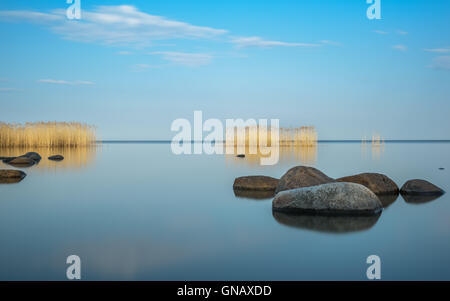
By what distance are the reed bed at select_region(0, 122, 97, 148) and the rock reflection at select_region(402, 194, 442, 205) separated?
93.4 ft

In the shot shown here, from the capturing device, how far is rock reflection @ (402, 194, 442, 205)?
8.47 metres

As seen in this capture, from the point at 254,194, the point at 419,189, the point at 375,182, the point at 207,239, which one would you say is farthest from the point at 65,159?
the point at 207,239

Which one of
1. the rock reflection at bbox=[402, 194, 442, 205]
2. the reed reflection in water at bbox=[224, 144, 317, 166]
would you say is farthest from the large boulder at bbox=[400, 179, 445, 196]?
the reed reflection in water at bbox=[224, 144, 317, 166]

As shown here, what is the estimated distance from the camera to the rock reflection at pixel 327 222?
19.3 feet

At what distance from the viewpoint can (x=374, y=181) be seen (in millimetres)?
9414

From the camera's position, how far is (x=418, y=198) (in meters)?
8.95

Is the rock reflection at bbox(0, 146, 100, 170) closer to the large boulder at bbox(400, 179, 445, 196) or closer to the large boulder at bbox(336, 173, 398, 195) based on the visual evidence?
the large boulder at bbox(336, 173, 398, 195)

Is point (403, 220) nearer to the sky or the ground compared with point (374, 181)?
nearer to the ground

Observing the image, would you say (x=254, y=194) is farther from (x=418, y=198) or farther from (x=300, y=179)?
(x=418, y=198)

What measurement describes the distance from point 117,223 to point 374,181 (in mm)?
6025

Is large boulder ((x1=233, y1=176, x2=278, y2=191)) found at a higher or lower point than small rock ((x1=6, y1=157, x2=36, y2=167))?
lower

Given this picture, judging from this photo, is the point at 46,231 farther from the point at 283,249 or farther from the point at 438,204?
the point at 438,204

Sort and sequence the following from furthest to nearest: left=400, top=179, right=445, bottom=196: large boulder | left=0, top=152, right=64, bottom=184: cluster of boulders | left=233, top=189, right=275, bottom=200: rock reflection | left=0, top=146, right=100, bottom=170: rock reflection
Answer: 1. left=0, top=146, right=100, bottom=170: rock reflection
2. left=0, top=152, right=64, bottom=184: cluster of boulders
3. left=400, top=179, right=445, bottom=196: large boulder
4. left=233, top=189, right=275, bottom=200: rock reflection
